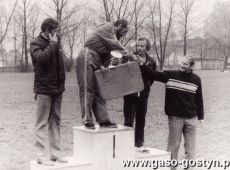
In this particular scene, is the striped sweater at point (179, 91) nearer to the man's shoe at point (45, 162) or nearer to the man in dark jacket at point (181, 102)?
the man in dark jacket at point (181, 102)

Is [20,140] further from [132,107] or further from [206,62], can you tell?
[206,62]

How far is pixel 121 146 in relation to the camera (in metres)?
5.63

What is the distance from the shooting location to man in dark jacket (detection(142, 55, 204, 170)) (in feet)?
19.6

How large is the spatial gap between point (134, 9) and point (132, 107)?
A: 60.1 ft

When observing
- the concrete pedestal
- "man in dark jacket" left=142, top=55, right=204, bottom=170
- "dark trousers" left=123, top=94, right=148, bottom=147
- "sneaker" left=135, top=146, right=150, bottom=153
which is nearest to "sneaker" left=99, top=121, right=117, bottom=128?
the concrete pedestal

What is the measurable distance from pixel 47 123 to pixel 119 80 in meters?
1.13

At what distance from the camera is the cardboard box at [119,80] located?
543cm

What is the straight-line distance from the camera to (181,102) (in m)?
5.97

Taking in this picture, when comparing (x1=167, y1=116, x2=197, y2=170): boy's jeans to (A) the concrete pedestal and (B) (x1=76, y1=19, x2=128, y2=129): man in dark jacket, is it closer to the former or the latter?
(A) the concrete pedestal

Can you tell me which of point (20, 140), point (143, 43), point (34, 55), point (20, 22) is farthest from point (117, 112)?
point (20, 22)

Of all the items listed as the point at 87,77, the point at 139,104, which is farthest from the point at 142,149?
the point at 87,77

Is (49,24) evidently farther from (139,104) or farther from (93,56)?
(139,104)

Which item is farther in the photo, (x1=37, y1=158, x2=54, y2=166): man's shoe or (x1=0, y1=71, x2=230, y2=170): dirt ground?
(x1=0, y1=71, x2=230, y2=170): dirt ground

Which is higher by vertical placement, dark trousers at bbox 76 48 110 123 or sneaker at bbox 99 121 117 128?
dark trousers at bbox 76 48 110 123
